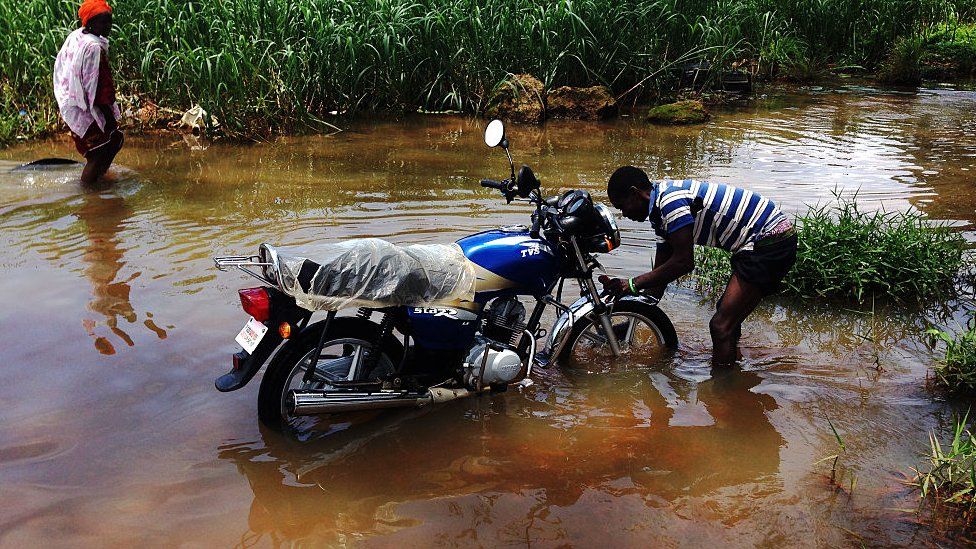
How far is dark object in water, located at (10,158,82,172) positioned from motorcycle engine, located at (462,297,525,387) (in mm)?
6531

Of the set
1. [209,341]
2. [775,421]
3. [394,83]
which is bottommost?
[775,421]

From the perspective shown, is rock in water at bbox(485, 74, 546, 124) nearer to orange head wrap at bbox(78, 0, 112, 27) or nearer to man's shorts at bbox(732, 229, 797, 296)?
orange head wrap at bbox(78, 0, 112, 27)

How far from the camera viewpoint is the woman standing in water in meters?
7.96

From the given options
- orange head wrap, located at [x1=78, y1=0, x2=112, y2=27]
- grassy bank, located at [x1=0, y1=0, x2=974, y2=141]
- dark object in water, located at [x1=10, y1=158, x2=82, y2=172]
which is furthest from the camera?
grassy bank, located at [x1=0, y1=0, x2=974, y2=141]

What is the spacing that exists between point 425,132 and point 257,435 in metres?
7.92

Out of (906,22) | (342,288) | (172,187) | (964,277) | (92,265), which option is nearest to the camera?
(342,288)

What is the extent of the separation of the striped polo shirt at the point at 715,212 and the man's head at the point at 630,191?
50mm

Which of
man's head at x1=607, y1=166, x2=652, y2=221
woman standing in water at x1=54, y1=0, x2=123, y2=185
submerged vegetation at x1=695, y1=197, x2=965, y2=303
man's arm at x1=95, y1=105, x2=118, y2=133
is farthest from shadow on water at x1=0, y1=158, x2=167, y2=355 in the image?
submerged vegetation at x1=695, y1=197, x2=965, y2=303

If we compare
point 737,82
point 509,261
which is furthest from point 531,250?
point 737,82

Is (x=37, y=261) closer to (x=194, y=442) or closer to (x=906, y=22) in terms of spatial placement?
(x=194, y=442)

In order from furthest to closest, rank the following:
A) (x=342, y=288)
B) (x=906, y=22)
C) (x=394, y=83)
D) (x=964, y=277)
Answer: (x=906, y=22) < (x=394, y=83) < (x=964, y=277) < (x=342, y=288)

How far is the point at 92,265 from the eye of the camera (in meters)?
6.23

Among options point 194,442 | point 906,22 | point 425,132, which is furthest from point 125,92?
point 906,22

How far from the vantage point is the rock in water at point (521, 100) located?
39.0 ft
